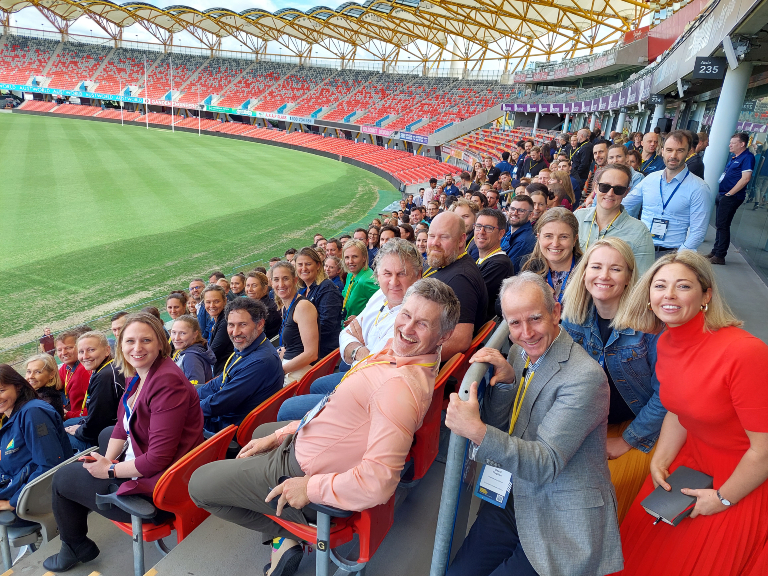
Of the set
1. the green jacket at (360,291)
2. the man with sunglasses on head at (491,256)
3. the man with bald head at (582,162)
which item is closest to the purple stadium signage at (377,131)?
the man with bald head at (582,162)

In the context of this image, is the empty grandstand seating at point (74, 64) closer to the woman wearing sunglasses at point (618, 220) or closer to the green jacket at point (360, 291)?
the green jacket at point (360, 291)

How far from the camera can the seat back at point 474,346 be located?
2715mm

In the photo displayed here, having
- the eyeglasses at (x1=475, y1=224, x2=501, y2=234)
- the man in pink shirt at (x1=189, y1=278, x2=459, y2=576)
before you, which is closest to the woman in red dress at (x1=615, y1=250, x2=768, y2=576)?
the man in pink shirt at (x1=189, y1=278, x2=459, y2=576)

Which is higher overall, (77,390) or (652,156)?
(652,156)

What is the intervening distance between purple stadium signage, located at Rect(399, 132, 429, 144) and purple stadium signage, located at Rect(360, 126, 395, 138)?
4.85 feet

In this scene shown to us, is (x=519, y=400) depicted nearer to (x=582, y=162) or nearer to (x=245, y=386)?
(x=245, y=386)

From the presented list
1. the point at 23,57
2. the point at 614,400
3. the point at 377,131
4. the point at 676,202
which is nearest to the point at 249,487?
the point at 614,400

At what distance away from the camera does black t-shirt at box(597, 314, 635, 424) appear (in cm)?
226

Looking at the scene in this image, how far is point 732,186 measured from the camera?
5.78 metres

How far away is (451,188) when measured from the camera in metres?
13.5

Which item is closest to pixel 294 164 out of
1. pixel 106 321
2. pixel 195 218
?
pixel 195 218

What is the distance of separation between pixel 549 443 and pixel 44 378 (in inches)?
161

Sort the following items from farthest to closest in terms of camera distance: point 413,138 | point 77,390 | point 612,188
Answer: point 413,138 < point 77,390 < point 612,188

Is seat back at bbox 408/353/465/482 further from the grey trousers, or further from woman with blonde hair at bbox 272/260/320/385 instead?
woman with blonde hair at bbox 272/260/320/385
